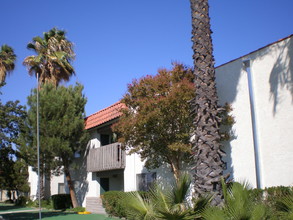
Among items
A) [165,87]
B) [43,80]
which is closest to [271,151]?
[165,87]

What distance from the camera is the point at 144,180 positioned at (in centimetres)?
1877

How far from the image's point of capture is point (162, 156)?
14773 millimetres

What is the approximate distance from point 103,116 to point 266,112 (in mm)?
11581

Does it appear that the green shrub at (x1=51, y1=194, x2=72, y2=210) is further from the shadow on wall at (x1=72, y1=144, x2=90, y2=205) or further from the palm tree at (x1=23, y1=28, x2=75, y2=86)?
the palm tree at (x1=23, y1=28, x2=75, y2=86)

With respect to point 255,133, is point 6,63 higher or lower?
higher

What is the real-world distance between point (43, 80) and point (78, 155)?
609cm

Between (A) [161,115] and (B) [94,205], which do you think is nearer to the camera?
(A) [161,115]

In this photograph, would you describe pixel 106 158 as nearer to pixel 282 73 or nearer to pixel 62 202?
pixel 62 202

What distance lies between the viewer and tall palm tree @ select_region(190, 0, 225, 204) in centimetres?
830

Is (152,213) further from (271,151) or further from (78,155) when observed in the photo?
(78,155)

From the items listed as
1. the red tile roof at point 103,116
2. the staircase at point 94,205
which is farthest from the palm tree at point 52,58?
the staircase at point 94,205

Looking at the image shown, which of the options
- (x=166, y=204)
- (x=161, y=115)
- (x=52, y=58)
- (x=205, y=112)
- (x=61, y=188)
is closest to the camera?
(x=166, y=204)

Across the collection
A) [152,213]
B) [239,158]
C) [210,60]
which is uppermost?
[210,60]

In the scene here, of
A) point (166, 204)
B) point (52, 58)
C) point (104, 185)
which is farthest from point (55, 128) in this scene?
point (166, 204)
